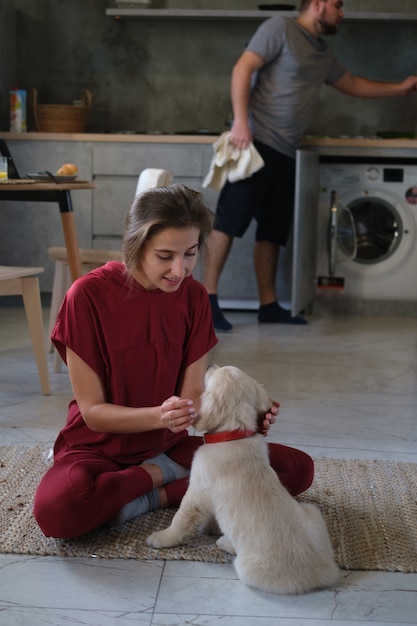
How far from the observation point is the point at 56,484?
1.86 meters

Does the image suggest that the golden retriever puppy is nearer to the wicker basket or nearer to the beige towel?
the beige towel

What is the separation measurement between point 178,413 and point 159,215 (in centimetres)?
43

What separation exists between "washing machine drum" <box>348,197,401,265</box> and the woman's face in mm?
3362

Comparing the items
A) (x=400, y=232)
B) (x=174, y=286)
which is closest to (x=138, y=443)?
(x=174, y=286)

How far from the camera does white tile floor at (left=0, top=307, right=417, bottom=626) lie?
160cm

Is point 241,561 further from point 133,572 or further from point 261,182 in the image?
point 261,182

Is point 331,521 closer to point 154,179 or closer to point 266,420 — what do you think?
point 266,420

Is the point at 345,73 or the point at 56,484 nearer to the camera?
the point at 56,484

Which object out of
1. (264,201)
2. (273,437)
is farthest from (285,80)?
(273,437)

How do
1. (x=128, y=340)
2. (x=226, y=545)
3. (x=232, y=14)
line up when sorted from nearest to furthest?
(x=226, y=545) < (x=128, y=340) < (x=232, y=14)

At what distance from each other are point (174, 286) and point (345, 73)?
3.40 metres

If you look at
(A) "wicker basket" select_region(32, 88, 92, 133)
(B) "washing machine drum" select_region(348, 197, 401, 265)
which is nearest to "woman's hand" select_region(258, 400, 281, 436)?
(B) "washing machine drum" select_region(348, 197, 401, 265)

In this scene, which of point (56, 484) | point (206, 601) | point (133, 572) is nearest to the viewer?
point (206, 601)

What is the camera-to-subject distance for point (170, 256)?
185 cm
